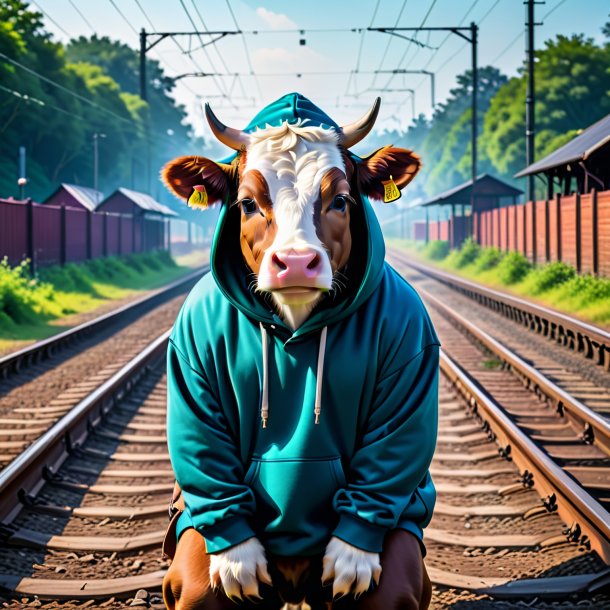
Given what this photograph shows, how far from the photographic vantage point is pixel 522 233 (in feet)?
92.2

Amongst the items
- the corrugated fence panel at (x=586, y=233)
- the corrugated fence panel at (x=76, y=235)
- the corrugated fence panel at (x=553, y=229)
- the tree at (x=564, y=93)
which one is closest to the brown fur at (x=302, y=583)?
the corrugated fence panel at (x=586, y=233)

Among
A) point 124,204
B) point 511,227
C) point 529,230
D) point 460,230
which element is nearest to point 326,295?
point 529,230

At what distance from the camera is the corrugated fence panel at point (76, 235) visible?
88.1 ft

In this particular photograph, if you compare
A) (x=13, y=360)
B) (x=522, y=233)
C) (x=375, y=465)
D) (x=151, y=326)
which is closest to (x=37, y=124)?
(x=522, y=233)

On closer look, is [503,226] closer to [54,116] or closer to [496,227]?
[496,227]

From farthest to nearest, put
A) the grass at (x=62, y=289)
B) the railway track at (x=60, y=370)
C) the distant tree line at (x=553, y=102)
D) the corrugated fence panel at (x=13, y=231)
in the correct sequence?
the distant tree line at (x=553, y=102) → the corrugated fence panel at (x=13, y=231) → the grass at (x=62, y=289) → the railway track at (x=60, y=370)

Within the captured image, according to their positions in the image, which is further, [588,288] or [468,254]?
[468,254]

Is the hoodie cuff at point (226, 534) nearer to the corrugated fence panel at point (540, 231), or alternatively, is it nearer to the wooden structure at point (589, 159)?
the wooden structure at point (589, 159)

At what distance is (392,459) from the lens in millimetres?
2604

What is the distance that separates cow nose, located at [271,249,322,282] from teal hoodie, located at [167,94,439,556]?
218 millimetres

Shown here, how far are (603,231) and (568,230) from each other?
3448mm

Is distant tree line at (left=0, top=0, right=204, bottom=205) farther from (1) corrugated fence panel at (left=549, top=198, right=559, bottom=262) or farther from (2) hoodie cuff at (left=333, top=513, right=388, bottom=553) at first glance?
(2) hoodie cuff at (left=333, top=513, right=388, bottom=553)

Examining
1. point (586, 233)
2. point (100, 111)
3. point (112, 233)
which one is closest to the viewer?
point (586, 233)

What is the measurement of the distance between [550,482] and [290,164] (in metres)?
3.63
